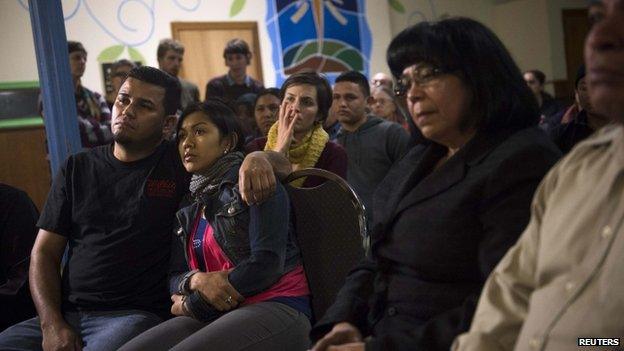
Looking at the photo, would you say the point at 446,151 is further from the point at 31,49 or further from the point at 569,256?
the point at 31,49

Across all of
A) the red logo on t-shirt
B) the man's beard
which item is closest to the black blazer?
the red logo on t-shirt

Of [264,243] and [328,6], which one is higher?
[328,6]

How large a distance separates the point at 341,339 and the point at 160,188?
897mm

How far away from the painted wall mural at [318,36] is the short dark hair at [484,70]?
5.43 meters

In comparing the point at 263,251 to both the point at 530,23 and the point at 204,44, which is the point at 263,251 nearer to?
the point at 204,44

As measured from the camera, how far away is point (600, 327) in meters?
0.92

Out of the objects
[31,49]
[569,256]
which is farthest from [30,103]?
[569,256]

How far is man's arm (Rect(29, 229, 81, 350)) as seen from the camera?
197 cm

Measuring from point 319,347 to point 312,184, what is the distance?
1042 mm

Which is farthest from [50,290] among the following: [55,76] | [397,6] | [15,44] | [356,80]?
[397,6]

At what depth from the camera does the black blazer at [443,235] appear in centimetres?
121

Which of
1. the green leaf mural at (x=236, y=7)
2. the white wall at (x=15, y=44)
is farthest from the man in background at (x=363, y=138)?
the green leaf mural at (x=236, y=7)

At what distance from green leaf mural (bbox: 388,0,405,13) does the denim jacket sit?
6.02 m

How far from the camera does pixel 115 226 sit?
6.77ft
